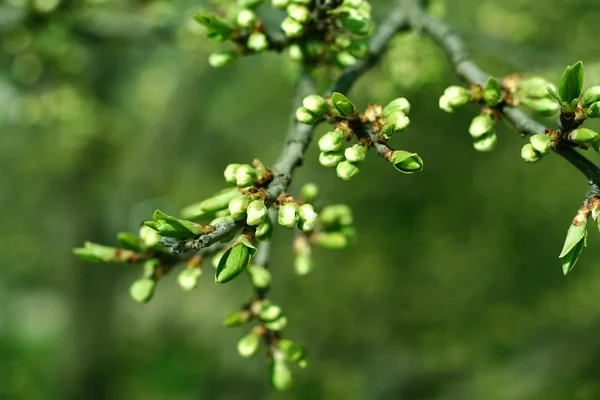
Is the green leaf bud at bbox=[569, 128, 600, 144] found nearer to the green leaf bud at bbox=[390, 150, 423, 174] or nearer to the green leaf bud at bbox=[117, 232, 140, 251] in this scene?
the green leaf bud at bbox=[390, 150, 423, 174]

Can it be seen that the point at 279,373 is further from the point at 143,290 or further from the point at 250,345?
the point at 143,290

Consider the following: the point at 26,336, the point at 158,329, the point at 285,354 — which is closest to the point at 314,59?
the point at 285,354

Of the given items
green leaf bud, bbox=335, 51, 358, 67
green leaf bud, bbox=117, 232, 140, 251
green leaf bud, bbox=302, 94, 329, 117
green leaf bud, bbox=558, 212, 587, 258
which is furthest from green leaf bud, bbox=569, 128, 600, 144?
green leaf bud, bbox=117, 232, 140, 251

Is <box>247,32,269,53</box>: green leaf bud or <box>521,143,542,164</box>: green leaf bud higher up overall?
<box>247,32,269,53</box>: green leaf bud

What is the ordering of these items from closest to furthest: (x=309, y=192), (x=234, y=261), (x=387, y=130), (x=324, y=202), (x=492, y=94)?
(x=234, y=261)
(x=387, y=130)
(x=492, y=94)
(x=309, y=192)
(x=324, y=202)

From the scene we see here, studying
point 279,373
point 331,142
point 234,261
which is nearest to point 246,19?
point 331,142
